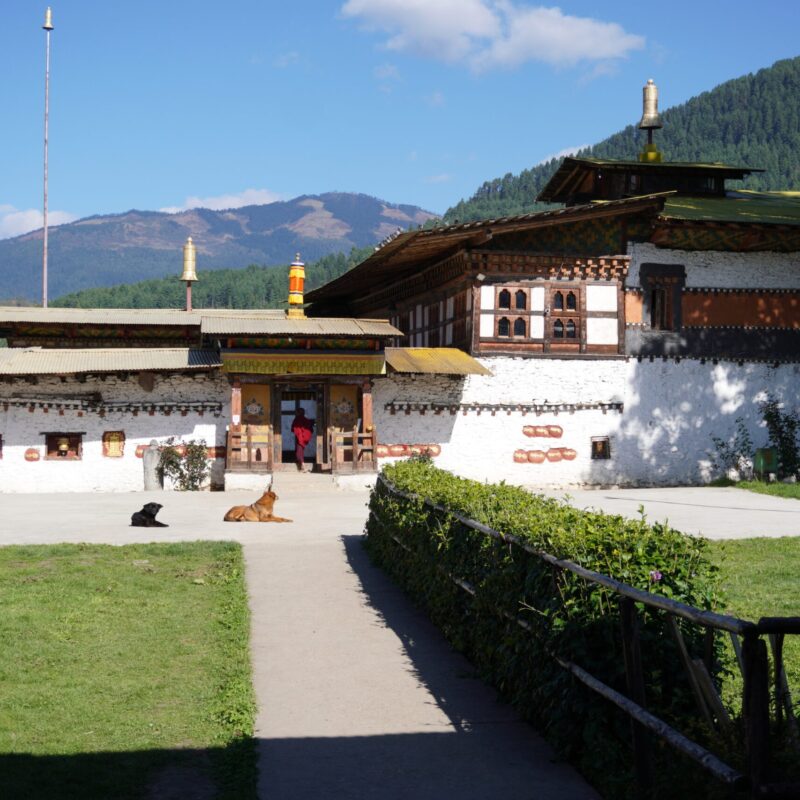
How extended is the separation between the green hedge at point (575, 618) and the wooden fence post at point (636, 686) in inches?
3.9

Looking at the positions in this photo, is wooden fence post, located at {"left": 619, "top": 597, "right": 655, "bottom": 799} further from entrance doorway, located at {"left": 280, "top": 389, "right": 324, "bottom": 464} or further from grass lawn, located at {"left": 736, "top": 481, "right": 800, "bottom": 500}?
entrance doorway, located at {"left": 280, "top": 389, "right": 324, "bottom": 464}

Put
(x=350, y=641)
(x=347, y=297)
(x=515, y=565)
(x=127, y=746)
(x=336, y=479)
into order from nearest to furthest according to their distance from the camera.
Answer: (x=127, y=746), (x=515, y=565), (x=350, y=641), (x=336, y=479), (x=347, y=297)

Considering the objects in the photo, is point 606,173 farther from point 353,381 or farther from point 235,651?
point 235,651

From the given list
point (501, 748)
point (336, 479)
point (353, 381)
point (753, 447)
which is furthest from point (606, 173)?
point (501, 748)

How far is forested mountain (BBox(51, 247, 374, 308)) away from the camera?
375 feet

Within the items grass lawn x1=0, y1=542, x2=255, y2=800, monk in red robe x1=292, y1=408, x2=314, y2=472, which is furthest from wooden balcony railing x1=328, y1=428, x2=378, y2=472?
grass lawn x1=0, y1=542, x2=255, y2=800

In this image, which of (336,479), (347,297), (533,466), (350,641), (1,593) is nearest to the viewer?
(350,641)

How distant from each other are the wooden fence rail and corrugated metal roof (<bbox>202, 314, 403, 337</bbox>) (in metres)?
18.4

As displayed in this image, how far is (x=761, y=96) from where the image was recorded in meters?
196

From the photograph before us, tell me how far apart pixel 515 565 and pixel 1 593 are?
651 cm

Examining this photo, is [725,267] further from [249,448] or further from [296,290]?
[249,448]

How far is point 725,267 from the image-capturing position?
28.2 m

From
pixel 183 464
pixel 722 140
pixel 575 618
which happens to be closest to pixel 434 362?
pixel 183 464

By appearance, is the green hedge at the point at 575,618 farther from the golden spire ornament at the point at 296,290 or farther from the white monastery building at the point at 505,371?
the golden spire ornament at the point at 296,290
